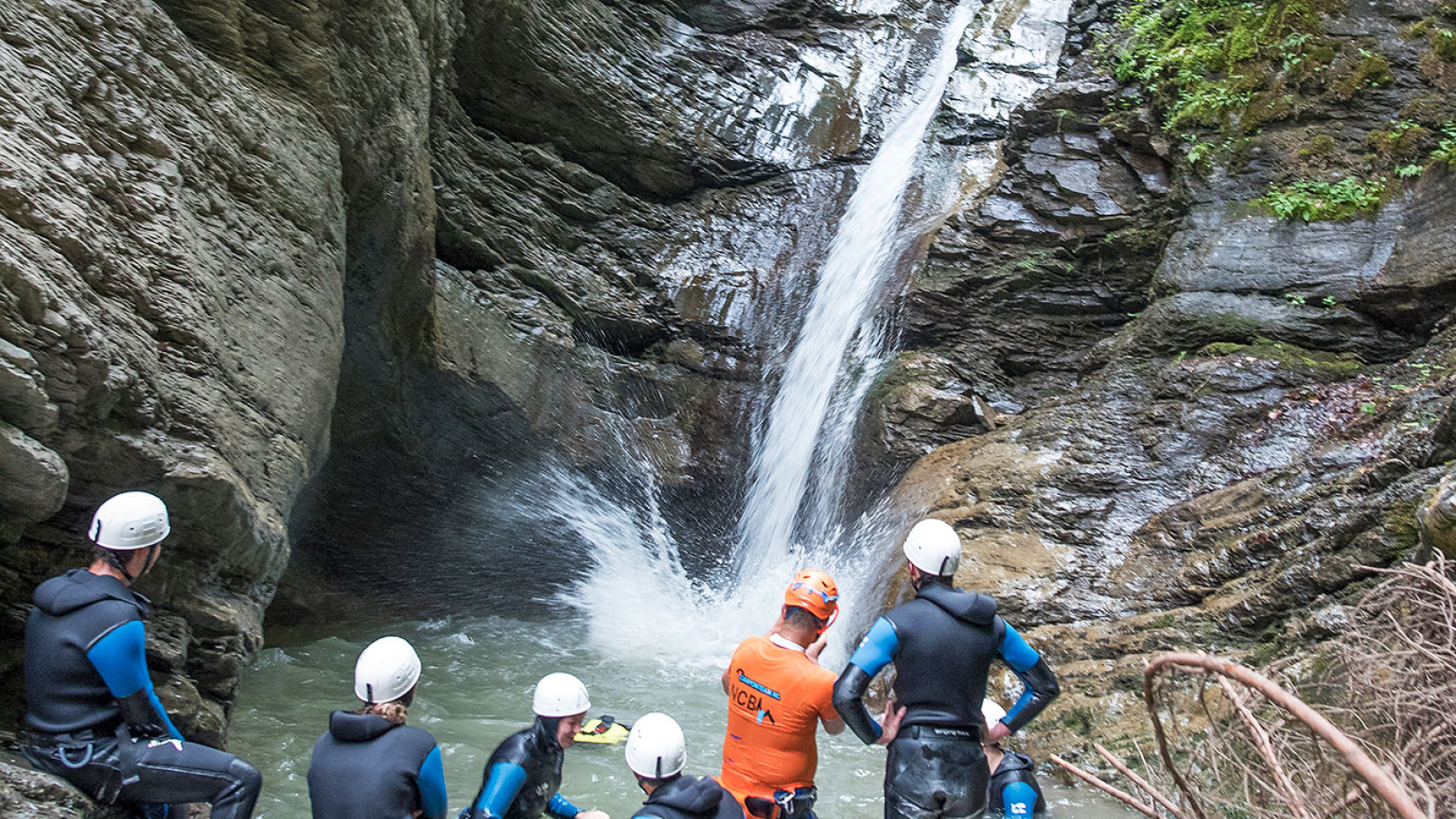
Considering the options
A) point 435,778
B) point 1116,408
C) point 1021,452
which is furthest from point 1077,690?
point 435,778

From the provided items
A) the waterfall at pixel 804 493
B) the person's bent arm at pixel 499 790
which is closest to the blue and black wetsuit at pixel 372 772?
the person's bent arm at pixel 499 790

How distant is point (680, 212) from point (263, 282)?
850cm

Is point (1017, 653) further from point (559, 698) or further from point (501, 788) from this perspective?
point (501, 788)

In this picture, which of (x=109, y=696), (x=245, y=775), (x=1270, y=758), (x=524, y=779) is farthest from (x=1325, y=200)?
(x=109, y=696)

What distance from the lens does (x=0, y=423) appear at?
362cm

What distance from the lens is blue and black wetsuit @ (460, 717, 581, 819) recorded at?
138 inches

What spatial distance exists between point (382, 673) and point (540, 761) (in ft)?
2.56

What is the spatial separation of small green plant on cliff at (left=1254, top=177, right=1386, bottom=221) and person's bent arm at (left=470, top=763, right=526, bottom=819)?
9.58 m

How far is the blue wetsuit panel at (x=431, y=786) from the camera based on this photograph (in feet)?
10.6

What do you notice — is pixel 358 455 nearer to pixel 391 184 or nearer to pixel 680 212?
pixel 391 184

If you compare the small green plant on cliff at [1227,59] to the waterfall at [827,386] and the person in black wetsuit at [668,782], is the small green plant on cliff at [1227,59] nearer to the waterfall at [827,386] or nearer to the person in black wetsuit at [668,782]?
the waterfall at [827,386]

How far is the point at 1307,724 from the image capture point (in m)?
2.17

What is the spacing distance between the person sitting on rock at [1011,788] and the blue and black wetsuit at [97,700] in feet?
10.5

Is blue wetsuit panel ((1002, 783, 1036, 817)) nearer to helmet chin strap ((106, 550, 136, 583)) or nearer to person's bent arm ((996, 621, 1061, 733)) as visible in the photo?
person's bent arm ((996, 621, 1061, 733))
